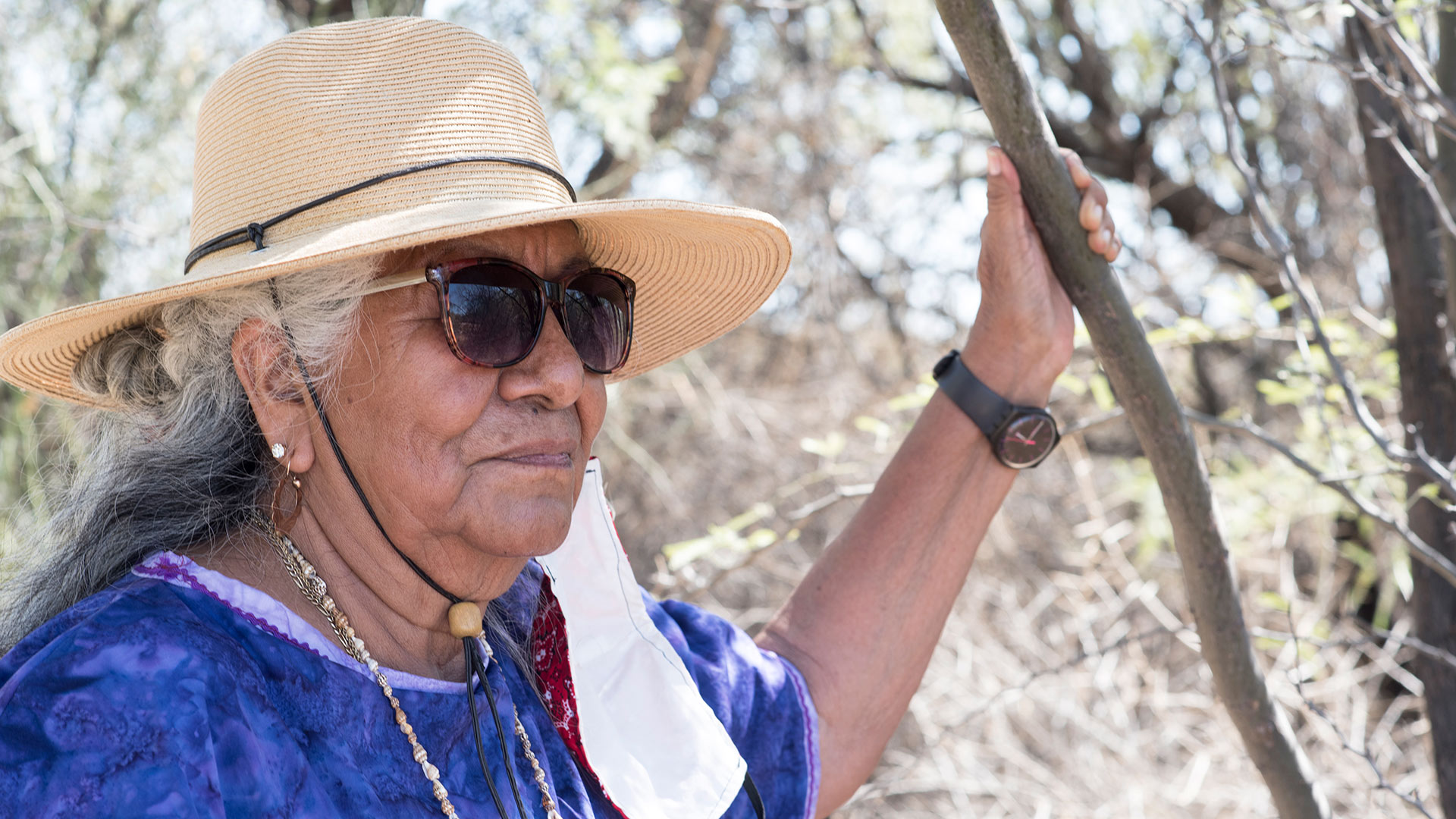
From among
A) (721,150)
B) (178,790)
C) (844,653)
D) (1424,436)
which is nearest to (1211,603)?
(844,653)

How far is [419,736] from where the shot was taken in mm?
1413

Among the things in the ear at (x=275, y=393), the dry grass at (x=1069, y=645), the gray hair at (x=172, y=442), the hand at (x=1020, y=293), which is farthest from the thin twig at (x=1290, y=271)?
the ear at (x=275, y=393)

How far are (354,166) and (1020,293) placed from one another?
0.99 m

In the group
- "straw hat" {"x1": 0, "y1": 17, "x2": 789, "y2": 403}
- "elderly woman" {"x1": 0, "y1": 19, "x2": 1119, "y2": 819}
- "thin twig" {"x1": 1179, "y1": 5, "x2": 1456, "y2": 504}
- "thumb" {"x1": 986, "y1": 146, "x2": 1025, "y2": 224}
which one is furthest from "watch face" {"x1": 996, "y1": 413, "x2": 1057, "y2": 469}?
"straw hat" {"x1": 0, "y1": 17, "x2": 789, "y2": 403}

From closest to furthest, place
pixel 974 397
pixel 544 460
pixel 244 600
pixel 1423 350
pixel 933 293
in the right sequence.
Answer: pixel 244 600
pixel 544 460
pixel 974 397
pixel 1423 350
pixel 933 293

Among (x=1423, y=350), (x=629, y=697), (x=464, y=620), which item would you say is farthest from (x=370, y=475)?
(x=1423, y=350)

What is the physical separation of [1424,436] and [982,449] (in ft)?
3.13

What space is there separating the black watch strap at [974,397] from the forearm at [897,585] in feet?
0.06

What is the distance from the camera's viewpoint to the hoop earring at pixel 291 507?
1.49m

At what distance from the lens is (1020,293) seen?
1763mm

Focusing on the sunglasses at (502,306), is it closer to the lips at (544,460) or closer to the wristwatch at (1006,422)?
the lips at (544,460)

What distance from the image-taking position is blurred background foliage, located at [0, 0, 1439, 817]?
11.8 ft

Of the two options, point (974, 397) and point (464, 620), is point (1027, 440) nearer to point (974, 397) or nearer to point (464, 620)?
point (974, 397)

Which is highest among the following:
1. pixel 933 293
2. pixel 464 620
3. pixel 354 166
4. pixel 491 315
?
pixel 354 166
